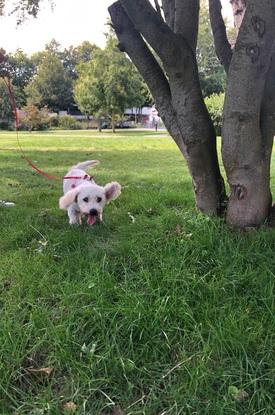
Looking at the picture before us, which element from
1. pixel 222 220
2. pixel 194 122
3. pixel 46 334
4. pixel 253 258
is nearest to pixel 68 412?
pixel 46 334

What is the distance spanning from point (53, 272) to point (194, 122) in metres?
1.69

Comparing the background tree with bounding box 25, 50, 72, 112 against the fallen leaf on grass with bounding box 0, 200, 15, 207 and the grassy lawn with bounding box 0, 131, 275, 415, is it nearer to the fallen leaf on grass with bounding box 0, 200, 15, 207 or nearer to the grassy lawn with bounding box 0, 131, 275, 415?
the fallen leaf on grass with bounding box 0, 200, 15, 207

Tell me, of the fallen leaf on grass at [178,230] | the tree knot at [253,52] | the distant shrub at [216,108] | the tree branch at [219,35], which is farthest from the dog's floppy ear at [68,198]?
the distant shrub at [216,108]

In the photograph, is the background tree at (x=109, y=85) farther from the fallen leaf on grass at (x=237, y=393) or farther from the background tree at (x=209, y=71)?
the fallen leaf on grass at (x=237, y=393)

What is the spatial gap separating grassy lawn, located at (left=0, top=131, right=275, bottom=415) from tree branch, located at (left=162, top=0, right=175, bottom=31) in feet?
6.07

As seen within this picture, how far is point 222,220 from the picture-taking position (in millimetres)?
3822

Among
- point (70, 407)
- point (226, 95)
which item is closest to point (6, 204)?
point (226, 95)

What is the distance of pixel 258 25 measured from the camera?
10.5ft

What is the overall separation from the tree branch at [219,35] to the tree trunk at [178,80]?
40 cm

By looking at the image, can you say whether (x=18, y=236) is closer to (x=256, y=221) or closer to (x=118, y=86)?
(x=256, y=221)

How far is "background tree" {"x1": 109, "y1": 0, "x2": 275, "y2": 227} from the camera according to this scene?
332 centimetres

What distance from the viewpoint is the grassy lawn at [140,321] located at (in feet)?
7.36

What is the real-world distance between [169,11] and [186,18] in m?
0.45

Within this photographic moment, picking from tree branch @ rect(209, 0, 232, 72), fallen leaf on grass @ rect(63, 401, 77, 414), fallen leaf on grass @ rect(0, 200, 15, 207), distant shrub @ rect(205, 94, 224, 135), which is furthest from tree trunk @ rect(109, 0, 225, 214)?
distant shrub @ rect(205, 94, 224, 135)
